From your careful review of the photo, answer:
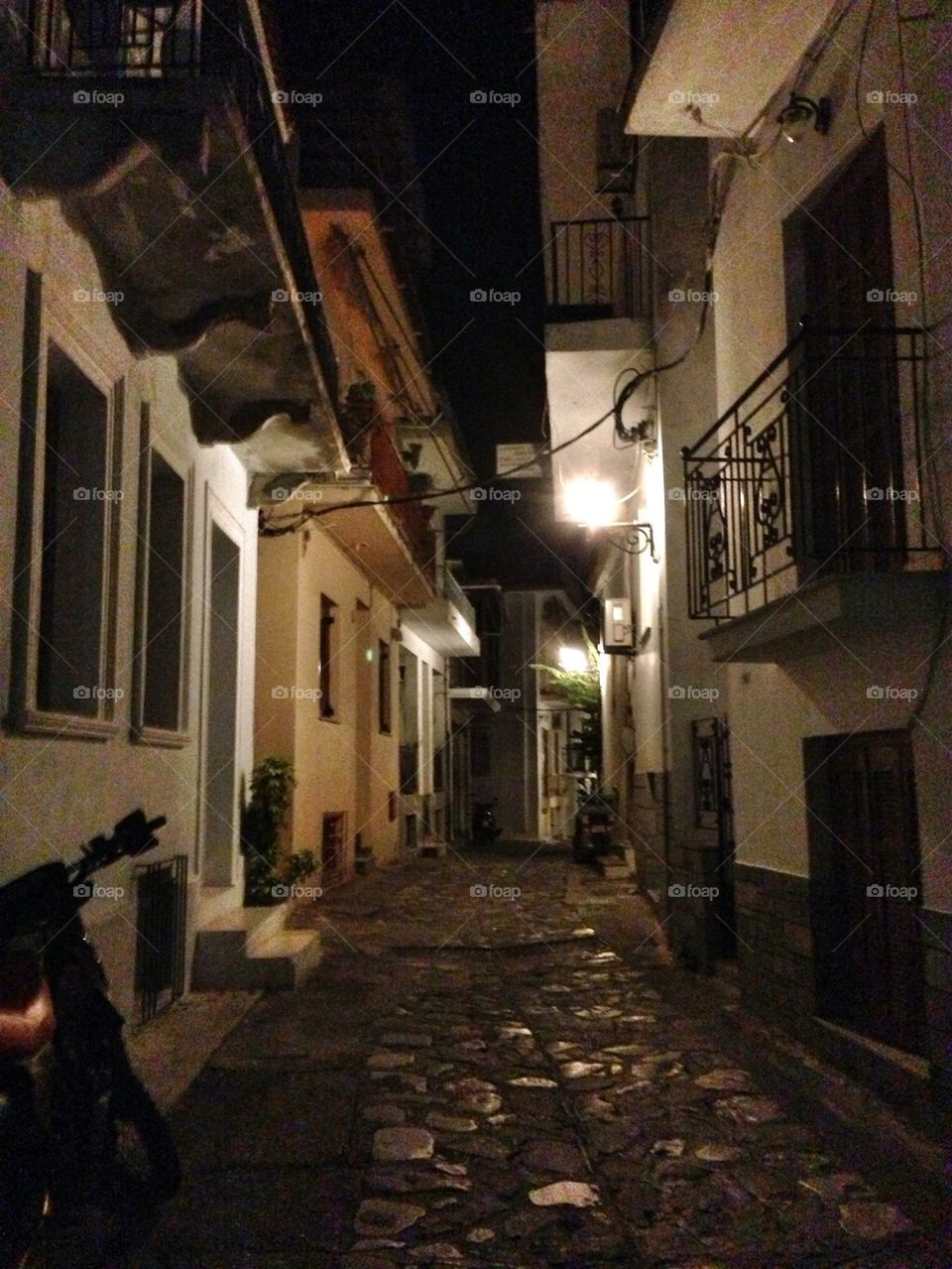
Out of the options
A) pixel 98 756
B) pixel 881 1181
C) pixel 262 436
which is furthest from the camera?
pixel 262 436

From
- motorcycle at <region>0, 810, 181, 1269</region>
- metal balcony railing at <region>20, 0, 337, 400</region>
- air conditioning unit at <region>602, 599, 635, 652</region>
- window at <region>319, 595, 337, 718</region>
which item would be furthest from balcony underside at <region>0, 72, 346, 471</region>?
air conditioning unit at <region>602, 599, 635, 652</region>

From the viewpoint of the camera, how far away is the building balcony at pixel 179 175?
16.8ft

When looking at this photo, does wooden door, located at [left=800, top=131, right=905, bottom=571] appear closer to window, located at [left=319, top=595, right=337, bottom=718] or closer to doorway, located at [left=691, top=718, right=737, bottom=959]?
doorway, located at [left=691, top=718, right=737, bottom=959]

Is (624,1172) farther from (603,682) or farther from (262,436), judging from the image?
(603,682)

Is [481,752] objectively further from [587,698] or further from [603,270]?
[603,270]

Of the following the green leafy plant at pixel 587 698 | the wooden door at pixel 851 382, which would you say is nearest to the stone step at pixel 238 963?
the wooden door at pixel 851 382

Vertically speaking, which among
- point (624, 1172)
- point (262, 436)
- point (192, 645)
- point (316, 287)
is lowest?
point (624, 1172)

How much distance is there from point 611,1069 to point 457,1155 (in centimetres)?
161

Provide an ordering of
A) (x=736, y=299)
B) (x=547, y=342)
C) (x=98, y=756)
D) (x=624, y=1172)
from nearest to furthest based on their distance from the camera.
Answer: (x=624, y=1172)
(x=98, y=756)
(x=736, y=299)
(x=547, y=342)

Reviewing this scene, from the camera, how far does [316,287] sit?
8.40 metres

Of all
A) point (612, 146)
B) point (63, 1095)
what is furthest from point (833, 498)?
point (612, 146)

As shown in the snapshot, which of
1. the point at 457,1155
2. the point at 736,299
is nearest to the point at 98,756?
the point at 457,1155

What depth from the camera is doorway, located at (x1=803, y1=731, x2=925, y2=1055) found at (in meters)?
5.15

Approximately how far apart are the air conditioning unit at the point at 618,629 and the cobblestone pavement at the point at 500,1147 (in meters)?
6.31
